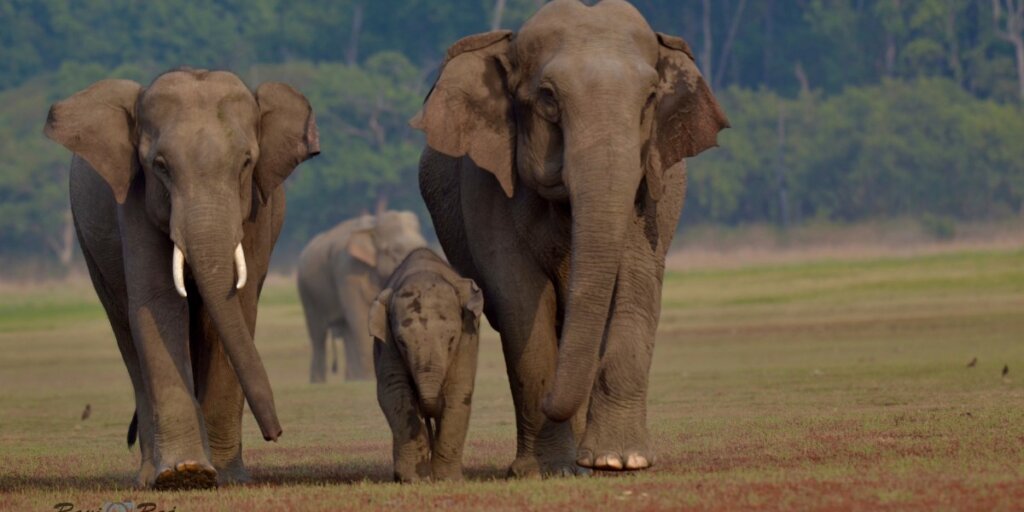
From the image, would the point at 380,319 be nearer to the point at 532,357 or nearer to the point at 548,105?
the point at 532,357

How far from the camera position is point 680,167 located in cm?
1292

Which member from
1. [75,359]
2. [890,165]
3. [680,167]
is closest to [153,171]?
[680,167]

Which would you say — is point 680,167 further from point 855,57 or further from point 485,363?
point 855,57

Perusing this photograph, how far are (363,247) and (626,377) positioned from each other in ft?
66.6

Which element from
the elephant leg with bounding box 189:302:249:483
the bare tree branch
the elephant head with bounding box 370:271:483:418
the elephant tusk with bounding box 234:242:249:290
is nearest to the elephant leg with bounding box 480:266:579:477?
the elephant head with bounding box 370:271:483:418

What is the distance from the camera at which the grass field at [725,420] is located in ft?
35.2

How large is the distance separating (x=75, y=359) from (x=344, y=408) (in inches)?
577

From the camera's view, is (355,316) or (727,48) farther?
(727,48)

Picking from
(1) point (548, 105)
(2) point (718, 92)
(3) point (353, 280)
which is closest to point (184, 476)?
(1) point (548, 105)

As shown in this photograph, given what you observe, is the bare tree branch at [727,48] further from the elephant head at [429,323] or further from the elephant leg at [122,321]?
the elephant head at [429,323]

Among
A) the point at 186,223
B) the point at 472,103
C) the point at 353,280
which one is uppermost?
the point at 472,103

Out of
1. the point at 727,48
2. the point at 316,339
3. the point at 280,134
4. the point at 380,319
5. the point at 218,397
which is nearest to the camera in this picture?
the point at 380,319

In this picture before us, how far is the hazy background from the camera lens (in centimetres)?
6975

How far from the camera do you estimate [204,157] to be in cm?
1197
